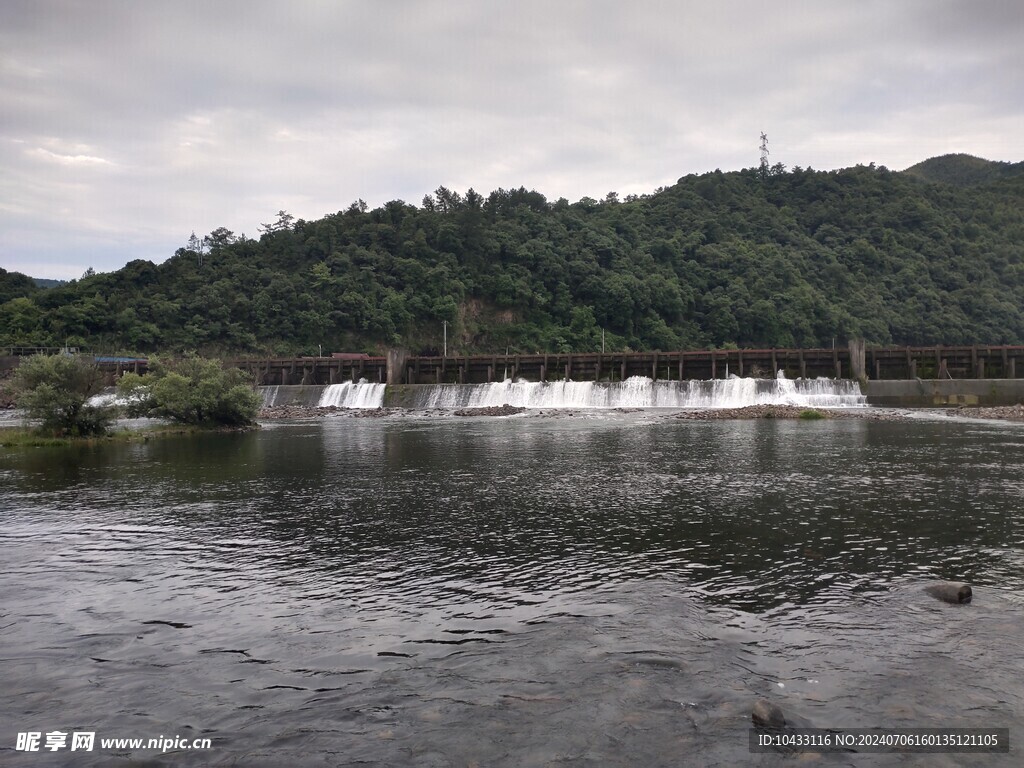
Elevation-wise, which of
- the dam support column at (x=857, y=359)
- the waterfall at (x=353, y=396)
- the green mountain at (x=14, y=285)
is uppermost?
the green mountain at (x=14, y=285)

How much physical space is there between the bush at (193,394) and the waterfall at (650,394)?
67.5 feet

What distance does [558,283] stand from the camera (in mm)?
114125

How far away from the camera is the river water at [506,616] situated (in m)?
5.86

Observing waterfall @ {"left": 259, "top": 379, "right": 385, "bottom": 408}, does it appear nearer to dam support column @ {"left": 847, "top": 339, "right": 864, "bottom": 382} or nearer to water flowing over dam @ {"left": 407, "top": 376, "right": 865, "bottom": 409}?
water flowing over dam @ {"left": 407, "top": 376, "right": 865, "bottom": 409}

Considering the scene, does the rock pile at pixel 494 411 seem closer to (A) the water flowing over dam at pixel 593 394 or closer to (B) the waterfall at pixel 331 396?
(A) the water flowing over dam at pixel 593 394

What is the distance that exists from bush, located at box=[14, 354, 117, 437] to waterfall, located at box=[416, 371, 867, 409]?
28276mm

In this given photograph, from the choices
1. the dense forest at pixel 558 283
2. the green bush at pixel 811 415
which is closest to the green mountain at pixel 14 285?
the dense forest at pixel 558 283

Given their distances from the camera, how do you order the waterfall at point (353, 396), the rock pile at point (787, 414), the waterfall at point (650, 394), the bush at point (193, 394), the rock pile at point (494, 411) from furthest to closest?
the waterfall at point (353, 396), the waterfall at point (650, 394), the rock pile at point (494, 411), the rock pile at point (787, 414), the bush at point (193, 394)

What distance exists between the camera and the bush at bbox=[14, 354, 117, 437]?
96.1 ft

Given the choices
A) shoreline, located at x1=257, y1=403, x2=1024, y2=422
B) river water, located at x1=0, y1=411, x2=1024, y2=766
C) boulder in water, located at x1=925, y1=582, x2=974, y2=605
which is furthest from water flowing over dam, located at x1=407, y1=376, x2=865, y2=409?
boulder in water, located at x1=925, y1=582, x2=974, y2=605

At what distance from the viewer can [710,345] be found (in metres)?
111

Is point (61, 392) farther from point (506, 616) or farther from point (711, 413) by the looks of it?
point (711, 413)

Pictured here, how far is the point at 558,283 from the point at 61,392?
90.2 meters

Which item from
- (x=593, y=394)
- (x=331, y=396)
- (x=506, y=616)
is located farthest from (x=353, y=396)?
(x=506, y=616)
